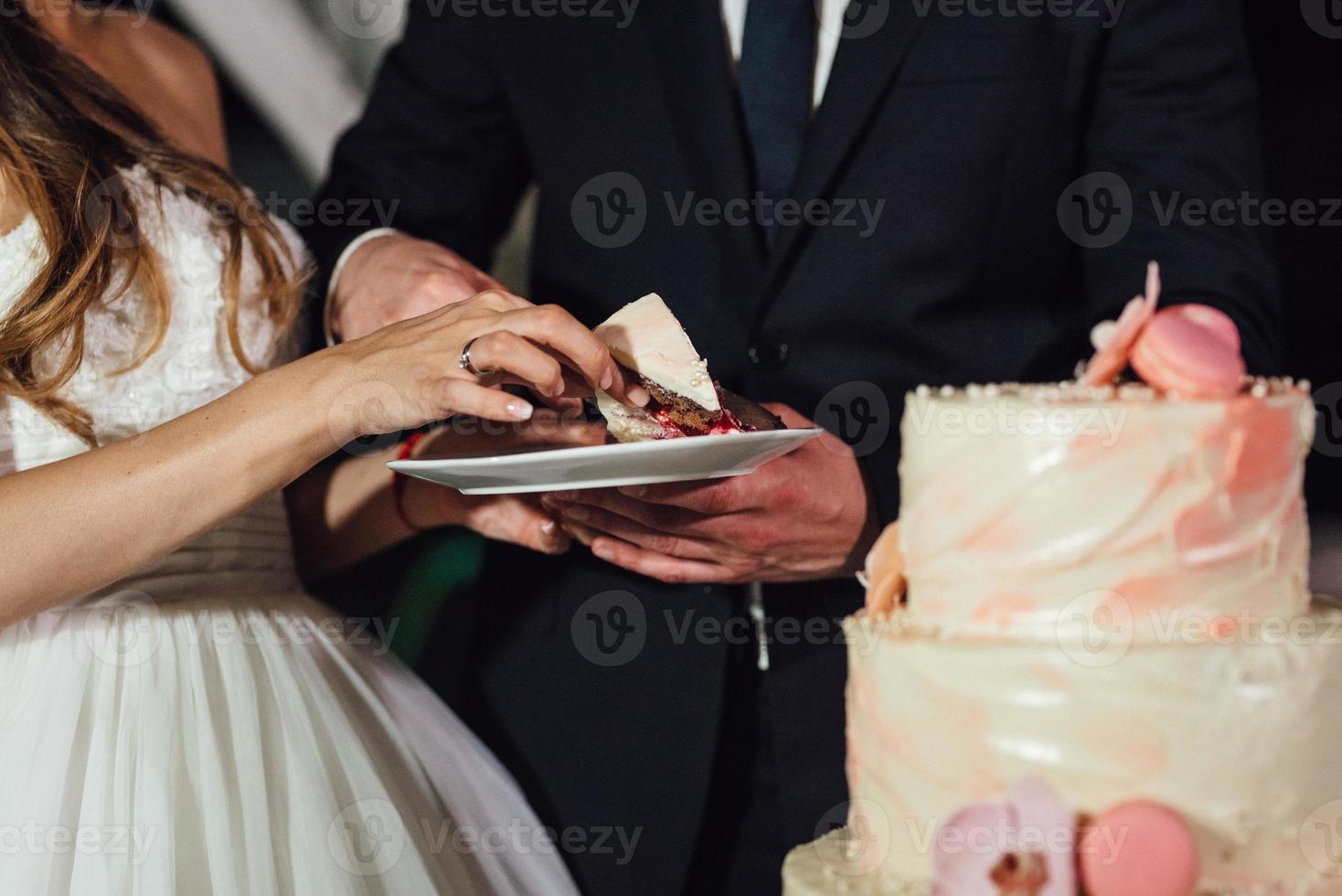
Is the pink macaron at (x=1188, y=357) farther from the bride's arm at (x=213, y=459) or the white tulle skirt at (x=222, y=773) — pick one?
the white tulle skirt at (x=222, y=773)

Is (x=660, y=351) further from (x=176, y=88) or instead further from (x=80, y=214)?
(x=176, y=88)

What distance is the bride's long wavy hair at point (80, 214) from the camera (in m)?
1.49

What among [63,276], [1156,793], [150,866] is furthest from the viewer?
[63,276]

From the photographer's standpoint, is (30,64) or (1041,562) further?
(30,64)

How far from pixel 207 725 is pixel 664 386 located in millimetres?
723

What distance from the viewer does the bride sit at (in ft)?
4.24

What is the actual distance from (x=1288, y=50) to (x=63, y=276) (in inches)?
104

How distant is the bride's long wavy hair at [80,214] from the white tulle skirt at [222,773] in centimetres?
30

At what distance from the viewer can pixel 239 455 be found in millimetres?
1321

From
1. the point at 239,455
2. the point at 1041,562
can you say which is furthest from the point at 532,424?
the point at 1041,562

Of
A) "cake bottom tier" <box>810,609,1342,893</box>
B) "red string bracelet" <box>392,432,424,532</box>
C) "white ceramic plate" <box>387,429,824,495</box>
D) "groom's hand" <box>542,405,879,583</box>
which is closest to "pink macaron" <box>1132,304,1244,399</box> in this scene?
"cake bottom tier" <box>810,609,1342,893</box>

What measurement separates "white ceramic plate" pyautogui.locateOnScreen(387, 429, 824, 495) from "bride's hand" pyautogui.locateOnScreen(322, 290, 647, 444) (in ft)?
0.25

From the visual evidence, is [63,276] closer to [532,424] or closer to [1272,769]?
[532,424]

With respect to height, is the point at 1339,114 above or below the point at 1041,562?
above
